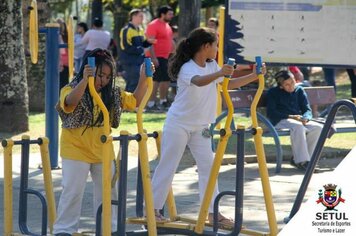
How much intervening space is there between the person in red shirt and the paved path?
613 centimetres

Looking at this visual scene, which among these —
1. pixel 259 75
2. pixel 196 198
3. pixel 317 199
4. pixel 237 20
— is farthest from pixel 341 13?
pixel 317 199

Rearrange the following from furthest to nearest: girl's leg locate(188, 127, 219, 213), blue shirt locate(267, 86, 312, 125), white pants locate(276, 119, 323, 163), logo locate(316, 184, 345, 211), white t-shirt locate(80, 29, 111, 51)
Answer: white t-shirt locate(80, 29, 111, 51)
blue shirt locate(267, 86, 312, 125)
white pants locate(276, 119, 323, 163)
girl's leg locate(188, 127, 219, 213)
logo locate(316, 184, 345, 211)

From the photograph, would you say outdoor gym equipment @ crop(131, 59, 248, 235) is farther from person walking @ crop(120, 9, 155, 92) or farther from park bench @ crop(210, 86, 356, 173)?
person walking @ crop(120, 9, 155, 92)

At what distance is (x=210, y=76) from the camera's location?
7.51 metres

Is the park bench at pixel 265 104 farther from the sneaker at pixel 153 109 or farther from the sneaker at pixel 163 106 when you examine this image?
the sneaker at pixel 163 106

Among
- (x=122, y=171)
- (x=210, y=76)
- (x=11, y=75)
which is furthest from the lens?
(x=11, y=75)

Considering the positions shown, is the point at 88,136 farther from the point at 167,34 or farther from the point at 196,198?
the point at 167,34

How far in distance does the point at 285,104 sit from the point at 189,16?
5.52m

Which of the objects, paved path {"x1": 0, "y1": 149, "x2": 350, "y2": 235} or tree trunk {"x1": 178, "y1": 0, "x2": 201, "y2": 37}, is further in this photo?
tree trunk {"x1": 178, "y1": 0, "x2": 201, "y2": 37}

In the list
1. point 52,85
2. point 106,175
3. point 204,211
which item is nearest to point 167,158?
point 204,211

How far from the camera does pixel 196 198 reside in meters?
9.91

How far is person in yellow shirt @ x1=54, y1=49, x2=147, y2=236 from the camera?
7.20m

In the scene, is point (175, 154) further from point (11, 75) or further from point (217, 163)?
point (11, 75)

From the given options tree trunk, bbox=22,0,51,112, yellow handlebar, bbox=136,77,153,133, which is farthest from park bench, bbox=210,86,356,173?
tree trunk, bbox=22,0,51,112
